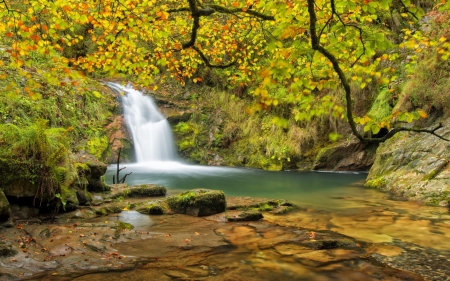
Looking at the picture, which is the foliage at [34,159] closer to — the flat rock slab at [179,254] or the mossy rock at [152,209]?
the flat rock slab at [179,254]

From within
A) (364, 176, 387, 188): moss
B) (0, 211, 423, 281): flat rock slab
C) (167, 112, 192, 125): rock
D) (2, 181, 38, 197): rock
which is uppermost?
(167, 112, 192, 125): rock

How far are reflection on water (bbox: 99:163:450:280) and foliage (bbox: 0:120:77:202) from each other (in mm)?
2285

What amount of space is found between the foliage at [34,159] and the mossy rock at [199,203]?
6.51 feet

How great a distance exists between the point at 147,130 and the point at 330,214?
36.0ft

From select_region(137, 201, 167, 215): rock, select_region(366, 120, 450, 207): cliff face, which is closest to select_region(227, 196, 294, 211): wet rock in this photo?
select_region(137, 201, 167, 215): rock

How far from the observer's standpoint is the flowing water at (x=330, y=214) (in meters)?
4.08

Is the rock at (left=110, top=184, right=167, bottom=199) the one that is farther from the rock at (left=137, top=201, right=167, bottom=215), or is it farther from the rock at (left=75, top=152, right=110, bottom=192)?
the rock at (left=137, top=201, right=167, bottom=215)

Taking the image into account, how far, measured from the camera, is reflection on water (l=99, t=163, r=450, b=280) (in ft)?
12.5

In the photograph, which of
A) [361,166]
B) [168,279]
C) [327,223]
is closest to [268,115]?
[361,166]

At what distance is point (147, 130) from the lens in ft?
51.8

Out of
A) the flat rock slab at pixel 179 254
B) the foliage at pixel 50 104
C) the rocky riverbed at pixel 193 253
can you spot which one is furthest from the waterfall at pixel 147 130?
the flat rock slab at pixel 179 254

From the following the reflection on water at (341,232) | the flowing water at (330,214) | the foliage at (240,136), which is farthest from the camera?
the foliage at (240,136)

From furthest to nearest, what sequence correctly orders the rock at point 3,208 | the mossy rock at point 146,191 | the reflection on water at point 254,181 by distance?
the reflection on water at point 254,181 → the mossy rock at point 146,191 → the rock at point 3,208

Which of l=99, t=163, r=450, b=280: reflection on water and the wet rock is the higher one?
the wet rock
